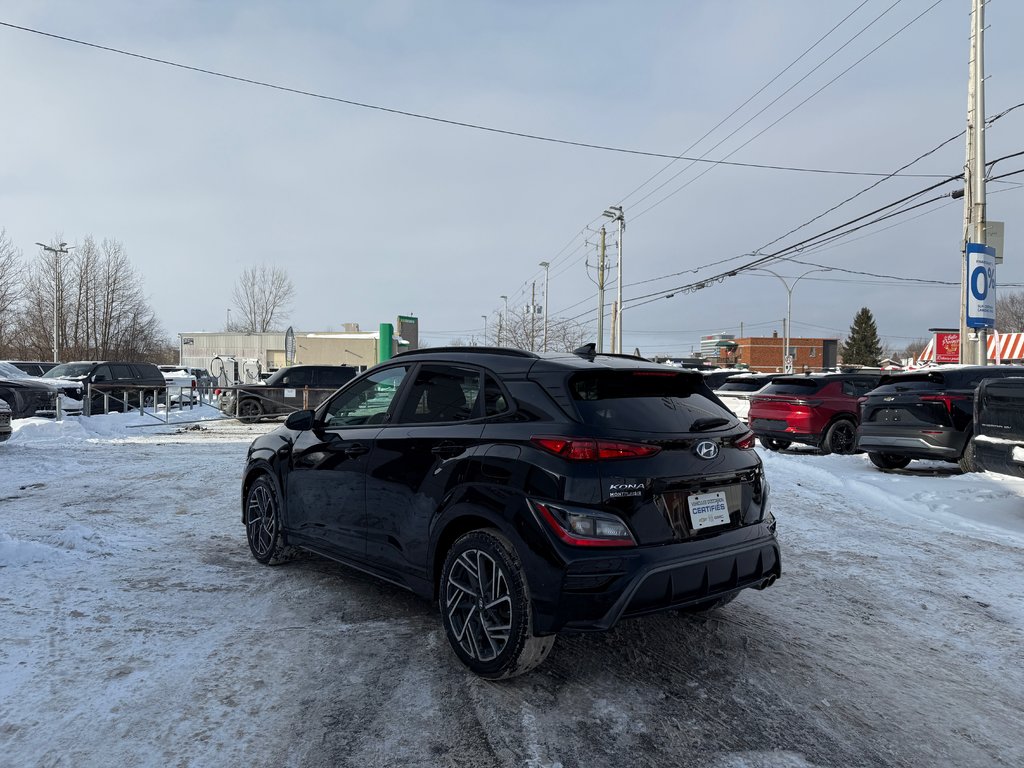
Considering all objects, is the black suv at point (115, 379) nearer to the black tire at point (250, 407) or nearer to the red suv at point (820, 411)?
A: the black tire at point (250, 407)

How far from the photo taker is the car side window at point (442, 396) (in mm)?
3797

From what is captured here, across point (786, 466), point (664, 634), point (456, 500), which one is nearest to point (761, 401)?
point (786, 466)

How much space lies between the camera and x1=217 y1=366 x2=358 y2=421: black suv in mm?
20266

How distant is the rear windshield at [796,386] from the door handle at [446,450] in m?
11.0

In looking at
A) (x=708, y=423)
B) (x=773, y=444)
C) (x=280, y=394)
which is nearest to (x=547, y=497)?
(x=708, y=423)

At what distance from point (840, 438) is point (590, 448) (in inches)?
450

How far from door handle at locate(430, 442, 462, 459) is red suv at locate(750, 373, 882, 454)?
424 inches

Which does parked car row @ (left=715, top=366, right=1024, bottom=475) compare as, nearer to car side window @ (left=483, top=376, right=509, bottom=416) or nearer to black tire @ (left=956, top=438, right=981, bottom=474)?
black tire @ (left=956, top=438, right=981, bottom=474)

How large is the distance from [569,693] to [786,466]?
873 centimetres

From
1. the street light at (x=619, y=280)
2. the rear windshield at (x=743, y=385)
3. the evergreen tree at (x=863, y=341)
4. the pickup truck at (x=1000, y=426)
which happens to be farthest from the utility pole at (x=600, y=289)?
the evergreen tree at (x=863, y=341)

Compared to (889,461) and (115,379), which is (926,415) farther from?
(115,379)

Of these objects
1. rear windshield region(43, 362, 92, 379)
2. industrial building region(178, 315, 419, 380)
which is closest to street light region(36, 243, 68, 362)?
industrial building region(178, 315, 419, 380)

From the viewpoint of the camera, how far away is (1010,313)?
85125 millimetres

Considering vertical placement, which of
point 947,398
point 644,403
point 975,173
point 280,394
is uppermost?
point 975,173
